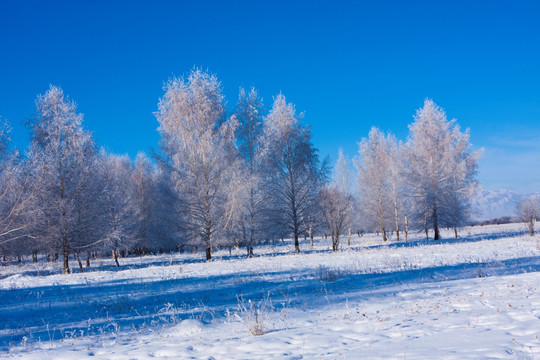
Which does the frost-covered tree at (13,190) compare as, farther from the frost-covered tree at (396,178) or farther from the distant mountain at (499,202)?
the distant mountain at (499,202)

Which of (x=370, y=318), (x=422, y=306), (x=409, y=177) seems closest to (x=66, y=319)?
(x=370, y=318)

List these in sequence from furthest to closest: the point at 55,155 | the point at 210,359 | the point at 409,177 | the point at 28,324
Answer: the point at 409,177 < the point at 55,155 < the point at 28,324 < the point at 210,359

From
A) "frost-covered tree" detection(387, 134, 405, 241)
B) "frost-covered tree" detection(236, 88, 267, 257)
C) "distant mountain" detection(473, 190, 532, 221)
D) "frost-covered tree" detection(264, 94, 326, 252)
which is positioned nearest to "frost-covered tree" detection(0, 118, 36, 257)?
"frost-covered tree" detection(236, 88, 267, 257)

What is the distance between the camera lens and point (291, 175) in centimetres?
2289

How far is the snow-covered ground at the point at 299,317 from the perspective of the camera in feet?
13.2

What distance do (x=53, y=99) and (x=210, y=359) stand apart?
Answer: 20195 mm

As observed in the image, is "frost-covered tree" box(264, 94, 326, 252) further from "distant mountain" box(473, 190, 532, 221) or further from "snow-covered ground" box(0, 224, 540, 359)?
"distant mountain" box(473, 190, 532, 221)

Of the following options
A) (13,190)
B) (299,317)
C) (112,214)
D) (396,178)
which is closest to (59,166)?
(13,190)

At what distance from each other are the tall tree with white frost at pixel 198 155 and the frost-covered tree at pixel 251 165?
136 centimetres

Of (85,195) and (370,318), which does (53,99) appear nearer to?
(85,195)

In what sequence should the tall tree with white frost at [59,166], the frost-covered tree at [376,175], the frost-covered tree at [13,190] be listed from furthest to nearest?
1. the frost-covered tree at [376,175]
2. the tall tree with white frost at [59,166]
3. the frost-covered tree at [13,190]

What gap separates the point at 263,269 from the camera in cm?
1263

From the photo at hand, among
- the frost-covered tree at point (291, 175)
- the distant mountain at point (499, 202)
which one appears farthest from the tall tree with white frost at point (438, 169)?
the distant mountain at point (499, 202)

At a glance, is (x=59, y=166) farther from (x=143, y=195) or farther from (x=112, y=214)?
(x=143, y=195)
